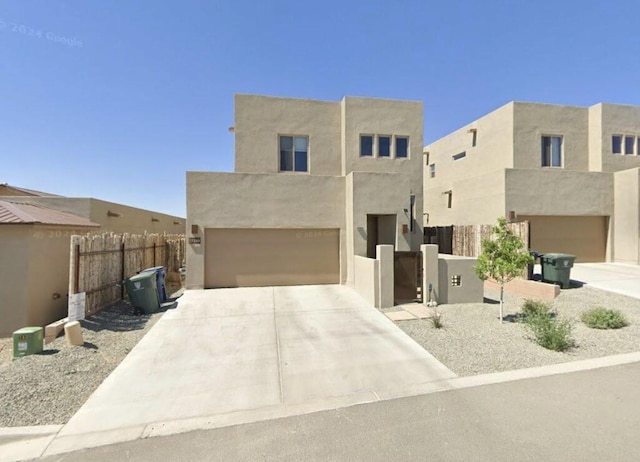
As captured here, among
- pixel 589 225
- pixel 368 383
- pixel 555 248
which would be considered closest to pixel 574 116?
pixel 589 225

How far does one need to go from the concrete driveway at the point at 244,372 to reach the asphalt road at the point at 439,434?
257 mm

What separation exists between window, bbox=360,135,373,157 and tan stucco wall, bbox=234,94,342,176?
1.01 metres

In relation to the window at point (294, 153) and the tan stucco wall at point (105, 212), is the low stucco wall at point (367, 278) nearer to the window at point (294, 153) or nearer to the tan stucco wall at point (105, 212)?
the window at point (294, 153)

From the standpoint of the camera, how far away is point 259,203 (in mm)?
11617

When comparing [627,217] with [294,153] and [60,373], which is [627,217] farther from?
[60,373]

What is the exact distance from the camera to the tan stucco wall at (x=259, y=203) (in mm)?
11250

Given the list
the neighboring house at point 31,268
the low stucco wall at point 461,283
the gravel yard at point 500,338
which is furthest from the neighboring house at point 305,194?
the gravel yard at point 500,338

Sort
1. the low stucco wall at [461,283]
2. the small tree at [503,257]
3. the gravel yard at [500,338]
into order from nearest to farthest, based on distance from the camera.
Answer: the gravel yard at [500,338]
the small tree at [503,257]
the low stucco wall at [461,283]

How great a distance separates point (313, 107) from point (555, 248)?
14.0m

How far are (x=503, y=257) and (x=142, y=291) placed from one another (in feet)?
31.1

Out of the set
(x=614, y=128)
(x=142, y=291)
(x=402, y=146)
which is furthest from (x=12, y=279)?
(x=614, y=128)

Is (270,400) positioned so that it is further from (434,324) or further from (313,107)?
(313,107)

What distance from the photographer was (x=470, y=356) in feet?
18.1

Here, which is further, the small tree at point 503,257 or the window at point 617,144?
the window at point 617,144
